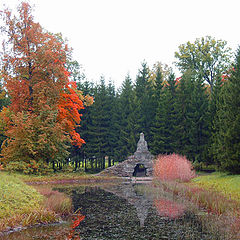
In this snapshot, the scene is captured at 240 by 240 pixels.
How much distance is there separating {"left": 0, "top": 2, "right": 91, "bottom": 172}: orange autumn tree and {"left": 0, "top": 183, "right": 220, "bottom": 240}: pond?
34.6 feet

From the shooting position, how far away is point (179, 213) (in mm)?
11500

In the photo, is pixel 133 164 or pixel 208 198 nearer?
pixel 208 198

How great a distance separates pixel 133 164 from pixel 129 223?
1908cm

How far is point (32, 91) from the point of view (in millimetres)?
26391

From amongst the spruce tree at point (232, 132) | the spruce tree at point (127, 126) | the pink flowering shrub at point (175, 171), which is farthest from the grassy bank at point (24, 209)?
the spruce tree at point (127, 126)

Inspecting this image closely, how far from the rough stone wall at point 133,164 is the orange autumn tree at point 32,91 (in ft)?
17.6

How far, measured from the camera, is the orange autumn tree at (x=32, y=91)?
24031 millimetres

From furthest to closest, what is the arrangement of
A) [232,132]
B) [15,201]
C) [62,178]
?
[62,178], [232,132], [15,201]

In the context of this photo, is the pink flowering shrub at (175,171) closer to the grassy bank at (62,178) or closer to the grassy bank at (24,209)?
the grassy bank at (62,178)

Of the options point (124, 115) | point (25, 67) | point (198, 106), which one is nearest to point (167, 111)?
point (198, 106)

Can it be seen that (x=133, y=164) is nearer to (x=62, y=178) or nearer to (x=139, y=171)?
(x=139, y=171)

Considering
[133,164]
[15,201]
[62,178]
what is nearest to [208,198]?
[15,201]

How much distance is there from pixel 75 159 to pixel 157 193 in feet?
64.3

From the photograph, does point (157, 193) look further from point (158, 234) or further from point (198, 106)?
point (198, 106)
